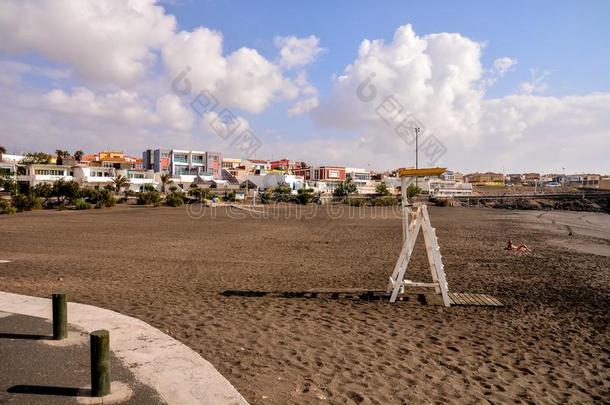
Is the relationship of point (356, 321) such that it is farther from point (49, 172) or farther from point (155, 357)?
point (49, 172)

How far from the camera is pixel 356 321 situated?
7637mm

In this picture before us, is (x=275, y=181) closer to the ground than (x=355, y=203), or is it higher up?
higher up

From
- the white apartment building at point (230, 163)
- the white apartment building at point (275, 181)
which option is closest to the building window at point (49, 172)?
the white apartment building at point (275, 181)

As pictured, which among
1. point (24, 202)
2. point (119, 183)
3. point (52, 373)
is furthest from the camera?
point (119, 183)

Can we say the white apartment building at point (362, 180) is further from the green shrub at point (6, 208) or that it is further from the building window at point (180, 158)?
the green shrub at point (6, 208)

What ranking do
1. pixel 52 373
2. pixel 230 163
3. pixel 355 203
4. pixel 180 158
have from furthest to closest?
pixel 230 163, pixel 180 158, pixel 355 203, pixel 52 373

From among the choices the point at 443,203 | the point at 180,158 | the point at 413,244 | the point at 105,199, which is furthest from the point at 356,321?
the point at 180,158

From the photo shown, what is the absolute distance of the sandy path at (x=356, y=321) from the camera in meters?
5.18

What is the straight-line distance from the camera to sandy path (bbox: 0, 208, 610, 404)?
518 cm

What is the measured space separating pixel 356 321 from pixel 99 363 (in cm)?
468

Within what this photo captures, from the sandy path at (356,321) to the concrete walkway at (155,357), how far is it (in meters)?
0.29

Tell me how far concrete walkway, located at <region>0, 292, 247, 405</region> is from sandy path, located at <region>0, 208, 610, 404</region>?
29 centimetres

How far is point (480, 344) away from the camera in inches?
263

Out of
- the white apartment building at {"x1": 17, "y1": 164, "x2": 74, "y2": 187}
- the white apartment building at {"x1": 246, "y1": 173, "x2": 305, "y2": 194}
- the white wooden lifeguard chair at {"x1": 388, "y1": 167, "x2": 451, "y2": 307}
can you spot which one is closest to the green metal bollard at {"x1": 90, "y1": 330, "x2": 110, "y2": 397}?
the white wooden lifeguard chair at {"x1": 388, "y1": 167, "x2": 451, "y2": 307}
